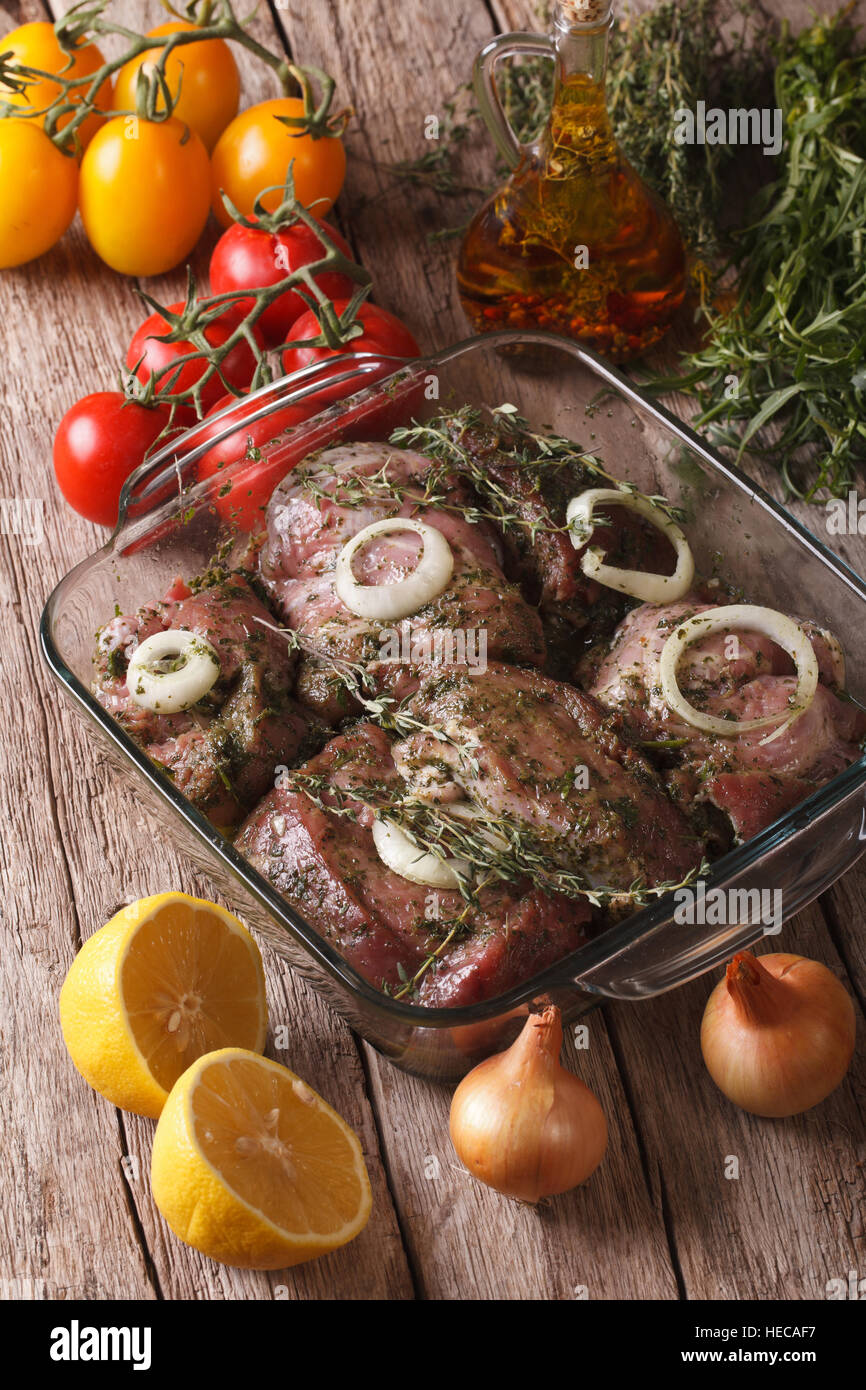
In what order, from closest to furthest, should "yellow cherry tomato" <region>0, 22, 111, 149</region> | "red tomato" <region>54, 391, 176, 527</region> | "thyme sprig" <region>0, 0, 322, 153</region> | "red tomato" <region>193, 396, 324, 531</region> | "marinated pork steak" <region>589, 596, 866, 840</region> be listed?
1. "marinated pork steak" <region>589, 596, 866, 840</region>
2. "red tomato" <region>193, 396, 324, 531</region>
3. "red tomato" <region>54, 391, 176, 527</region>
4. "thyme sprig" <region>0, 0, 322, 153</region>
5. "yellow cherry tomato" <region>0, 22, 111, 149</region>

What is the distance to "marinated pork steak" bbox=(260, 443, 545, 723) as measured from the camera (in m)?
2.54

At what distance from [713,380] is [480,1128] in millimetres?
1987

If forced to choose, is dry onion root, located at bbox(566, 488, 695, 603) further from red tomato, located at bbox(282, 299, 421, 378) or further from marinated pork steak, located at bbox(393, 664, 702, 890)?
red tomato, located at bbox(282, 299, 421, 378)

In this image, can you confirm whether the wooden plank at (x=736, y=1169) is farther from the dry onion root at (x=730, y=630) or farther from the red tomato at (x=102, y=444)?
the red tomato at (x=102, y=444)

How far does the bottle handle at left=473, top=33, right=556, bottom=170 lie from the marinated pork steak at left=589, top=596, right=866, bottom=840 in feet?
4.32

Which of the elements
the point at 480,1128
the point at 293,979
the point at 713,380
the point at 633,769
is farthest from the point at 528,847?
the point at 713,380

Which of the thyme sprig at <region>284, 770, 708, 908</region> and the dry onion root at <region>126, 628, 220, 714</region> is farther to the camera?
the dry onion root at <region>126, 628, 220, 714</region>

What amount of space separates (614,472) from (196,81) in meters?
1.65

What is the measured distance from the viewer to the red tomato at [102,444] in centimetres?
300

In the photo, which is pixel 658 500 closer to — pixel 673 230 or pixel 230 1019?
pixel 673 230

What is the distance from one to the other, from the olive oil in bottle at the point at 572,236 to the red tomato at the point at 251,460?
738 mm

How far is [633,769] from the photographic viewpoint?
2363 mm

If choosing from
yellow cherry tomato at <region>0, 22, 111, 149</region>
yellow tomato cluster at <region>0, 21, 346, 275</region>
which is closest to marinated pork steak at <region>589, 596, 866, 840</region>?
yellow tomato cluster at <region>0, 21, 346, 275</region>

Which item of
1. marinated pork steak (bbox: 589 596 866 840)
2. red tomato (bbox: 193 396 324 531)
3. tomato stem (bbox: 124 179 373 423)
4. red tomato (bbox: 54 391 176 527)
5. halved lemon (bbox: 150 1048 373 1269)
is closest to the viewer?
halved lemon (bbox: 150 1048 373 1269)
